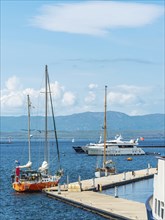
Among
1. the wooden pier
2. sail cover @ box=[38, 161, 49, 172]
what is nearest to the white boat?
the wooden pier

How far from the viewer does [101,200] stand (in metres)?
65.6

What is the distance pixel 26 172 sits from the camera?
81.8 meters

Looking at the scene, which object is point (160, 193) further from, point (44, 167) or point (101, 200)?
point (44, 167)

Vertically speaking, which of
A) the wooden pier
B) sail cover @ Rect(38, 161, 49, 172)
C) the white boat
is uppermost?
the white boat

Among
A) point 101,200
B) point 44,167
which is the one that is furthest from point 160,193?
point 44,167

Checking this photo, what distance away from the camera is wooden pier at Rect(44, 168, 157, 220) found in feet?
184

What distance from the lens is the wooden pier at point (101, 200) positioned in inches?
2203

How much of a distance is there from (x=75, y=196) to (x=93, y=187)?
767 centimetres

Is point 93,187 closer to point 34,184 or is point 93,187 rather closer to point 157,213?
point 34,184

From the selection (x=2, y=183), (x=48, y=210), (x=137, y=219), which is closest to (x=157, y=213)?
(x=137, y=219)

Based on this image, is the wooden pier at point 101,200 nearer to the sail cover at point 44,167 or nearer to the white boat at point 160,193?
the sail cover at point 44,167

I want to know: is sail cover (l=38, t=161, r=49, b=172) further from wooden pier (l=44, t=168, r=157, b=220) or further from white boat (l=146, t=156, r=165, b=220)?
white boat (l=146, t=156, r=165, b=220)

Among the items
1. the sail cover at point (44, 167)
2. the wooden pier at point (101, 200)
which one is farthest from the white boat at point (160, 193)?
the sail cover at point (44, 167)

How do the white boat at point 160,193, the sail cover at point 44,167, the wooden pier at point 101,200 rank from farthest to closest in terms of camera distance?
1. the sail cover at point 44,167
2. the wooden pier at point 101,200
3. the white boat at point 160,193
